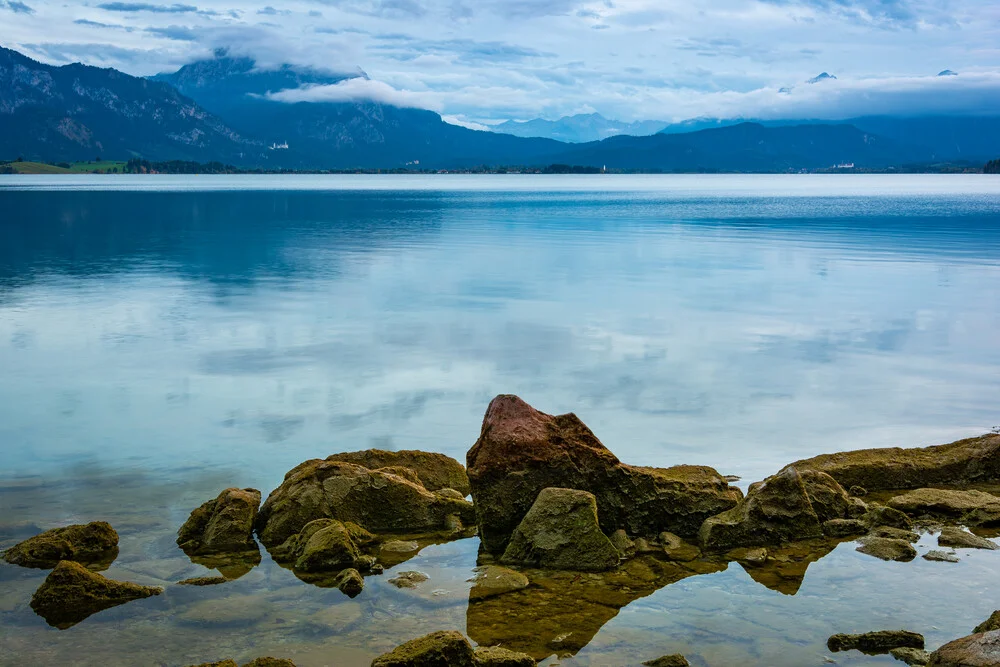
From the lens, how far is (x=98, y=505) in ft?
45.6

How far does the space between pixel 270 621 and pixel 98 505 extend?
4.95 m

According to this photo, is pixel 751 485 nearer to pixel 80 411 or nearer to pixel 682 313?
pixel 80 411

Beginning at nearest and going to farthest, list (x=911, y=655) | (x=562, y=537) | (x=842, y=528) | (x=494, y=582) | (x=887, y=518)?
(x=911, y=655) → (x=494, y=582) → (x=562, y=537) → (x=842, y=528) → (x=887, y=518)

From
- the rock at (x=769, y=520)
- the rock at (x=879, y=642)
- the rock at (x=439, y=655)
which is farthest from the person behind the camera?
the rock at (x=769, y=520)

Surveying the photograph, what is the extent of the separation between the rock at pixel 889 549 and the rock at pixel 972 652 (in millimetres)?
3232

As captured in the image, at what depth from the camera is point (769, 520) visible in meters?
12.6

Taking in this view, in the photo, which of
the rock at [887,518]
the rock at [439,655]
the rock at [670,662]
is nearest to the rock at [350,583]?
the rock at [439,655]

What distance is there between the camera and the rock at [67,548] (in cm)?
1177

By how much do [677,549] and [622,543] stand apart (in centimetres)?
73

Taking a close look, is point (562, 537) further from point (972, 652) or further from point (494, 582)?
point (972, 652)

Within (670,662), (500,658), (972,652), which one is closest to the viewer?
(972,652)

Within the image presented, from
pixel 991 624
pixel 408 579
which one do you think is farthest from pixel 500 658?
pixel 991 624

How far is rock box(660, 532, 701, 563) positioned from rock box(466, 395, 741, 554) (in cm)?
32

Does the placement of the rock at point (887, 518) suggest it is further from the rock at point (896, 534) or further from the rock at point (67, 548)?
the rock at point (67, 548)
